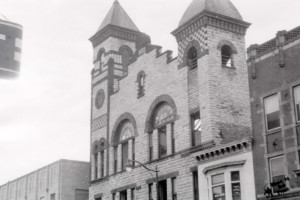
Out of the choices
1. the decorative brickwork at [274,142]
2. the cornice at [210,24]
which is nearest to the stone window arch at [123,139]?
the cornice at [210,24]

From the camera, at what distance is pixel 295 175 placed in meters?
24.4

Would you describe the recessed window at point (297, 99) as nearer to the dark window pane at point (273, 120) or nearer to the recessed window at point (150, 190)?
the dark window pane at point (273, 120)

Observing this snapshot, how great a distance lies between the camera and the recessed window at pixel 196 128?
113 ft

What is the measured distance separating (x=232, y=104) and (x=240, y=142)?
7434 millimetres

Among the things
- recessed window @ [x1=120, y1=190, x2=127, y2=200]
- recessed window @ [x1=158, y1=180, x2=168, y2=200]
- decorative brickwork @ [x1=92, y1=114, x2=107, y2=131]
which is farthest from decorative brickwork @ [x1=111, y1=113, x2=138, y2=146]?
recessed window @ [x1=158, y1=180, x2=168, y2=200]

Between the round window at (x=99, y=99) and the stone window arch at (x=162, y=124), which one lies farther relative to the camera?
the round window at (x=99, y=99)

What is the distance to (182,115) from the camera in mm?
35750

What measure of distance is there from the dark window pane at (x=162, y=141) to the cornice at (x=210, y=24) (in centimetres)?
678

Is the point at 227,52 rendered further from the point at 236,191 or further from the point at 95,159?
the point at 95,159

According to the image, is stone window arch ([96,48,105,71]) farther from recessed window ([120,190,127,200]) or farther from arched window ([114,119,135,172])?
recessed window ([120,190,127,200])

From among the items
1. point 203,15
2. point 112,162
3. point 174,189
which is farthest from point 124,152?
point 203,15

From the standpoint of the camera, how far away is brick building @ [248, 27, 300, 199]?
81.4 feet

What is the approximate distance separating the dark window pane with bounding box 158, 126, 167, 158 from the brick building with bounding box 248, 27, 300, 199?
439 inches

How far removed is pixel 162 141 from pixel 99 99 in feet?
33.8
